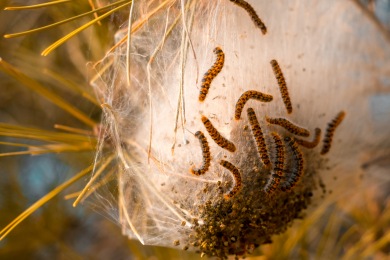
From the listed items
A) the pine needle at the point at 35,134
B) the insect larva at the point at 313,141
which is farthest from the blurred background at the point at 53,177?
the insect larva at the point at 313,141

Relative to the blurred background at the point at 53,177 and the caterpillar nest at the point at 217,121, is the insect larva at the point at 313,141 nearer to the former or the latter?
the caterpillar nest at the point at 217,121

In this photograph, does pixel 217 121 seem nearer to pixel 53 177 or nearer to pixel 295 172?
pixel 295 172

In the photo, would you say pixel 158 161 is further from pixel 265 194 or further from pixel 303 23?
pixel 303 23

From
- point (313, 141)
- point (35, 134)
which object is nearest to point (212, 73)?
point (313, 141)

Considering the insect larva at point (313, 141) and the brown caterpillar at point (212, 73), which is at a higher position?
the brown caterpillar at point (212, 73)

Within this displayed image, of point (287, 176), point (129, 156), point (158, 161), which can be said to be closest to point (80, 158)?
point (129, 156)

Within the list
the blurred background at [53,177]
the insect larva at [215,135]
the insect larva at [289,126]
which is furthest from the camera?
the blurred background at [53,177]
